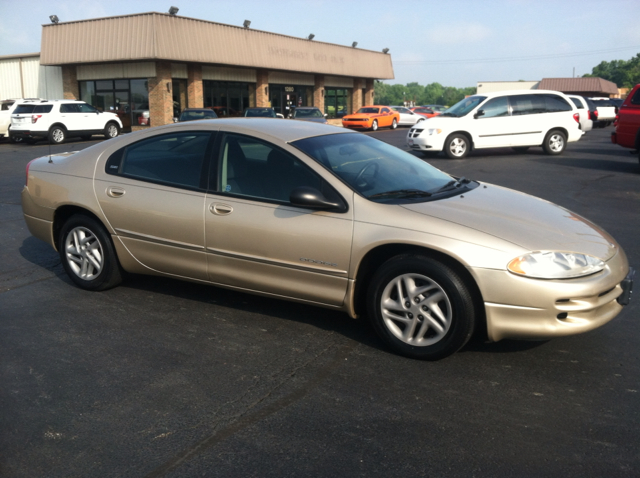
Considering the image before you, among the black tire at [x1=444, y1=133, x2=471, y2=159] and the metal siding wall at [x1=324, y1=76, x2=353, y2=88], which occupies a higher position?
the metal siding wall at [x1=324, y1=76, x2=353, y2=88]

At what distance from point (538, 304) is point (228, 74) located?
35471mm

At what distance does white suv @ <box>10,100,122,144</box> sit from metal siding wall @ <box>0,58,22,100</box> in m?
13.7

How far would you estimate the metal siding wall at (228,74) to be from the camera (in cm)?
3562

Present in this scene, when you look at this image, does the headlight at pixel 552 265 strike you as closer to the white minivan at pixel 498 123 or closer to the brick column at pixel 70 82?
the white minivan at pixel 498 123

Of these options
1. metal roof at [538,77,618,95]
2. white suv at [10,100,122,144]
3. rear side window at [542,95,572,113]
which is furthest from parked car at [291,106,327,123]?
metal roof at [538,77,618,95]

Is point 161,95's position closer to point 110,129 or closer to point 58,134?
point 110,129

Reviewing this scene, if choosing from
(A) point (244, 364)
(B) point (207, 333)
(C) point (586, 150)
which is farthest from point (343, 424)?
(C) point (586, 150)

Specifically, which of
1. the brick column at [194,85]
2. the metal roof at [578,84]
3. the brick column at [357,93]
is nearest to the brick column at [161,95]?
the brick column at [194,85]

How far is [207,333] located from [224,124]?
1.66m

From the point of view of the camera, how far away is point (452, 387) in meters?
3.64

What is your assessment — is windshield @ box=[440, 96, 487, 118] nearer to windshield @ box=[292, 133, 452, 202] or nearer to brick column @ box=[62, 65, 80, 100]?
windshield @ box=[292, 133, 452, 202]

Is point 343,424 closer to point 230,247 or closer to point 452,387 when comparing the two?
point 452,387

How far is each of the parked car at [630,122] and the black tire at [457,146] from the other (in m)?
3.95

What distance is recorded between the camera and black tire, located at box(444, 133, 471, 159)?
16.9 meters
